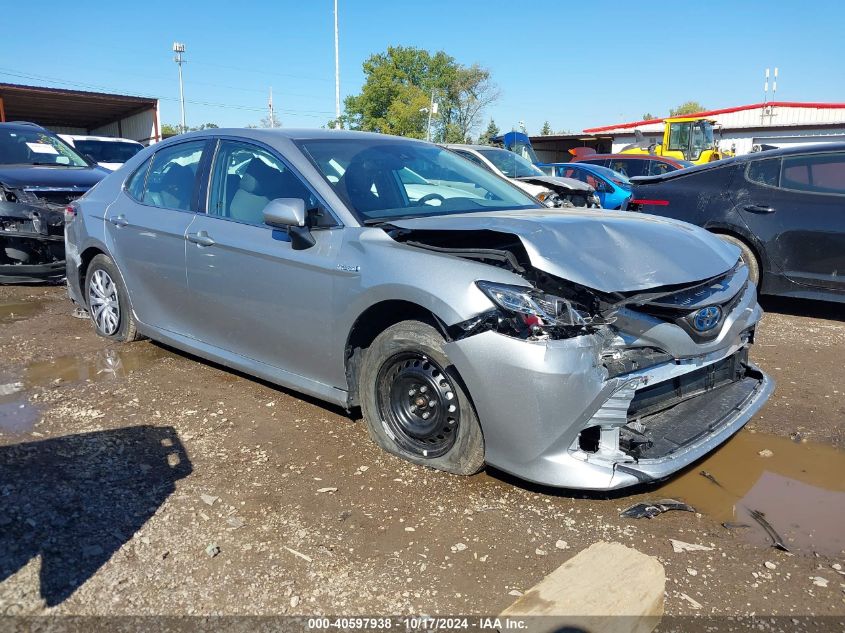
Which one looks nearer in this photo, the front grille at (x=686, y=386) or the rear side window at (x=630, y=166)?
the front grille at (x=686, y=386)

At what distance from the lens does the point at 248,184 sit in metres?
4.22

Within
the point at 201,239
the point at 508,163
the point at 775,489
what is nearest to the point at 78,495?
the point at 201,239

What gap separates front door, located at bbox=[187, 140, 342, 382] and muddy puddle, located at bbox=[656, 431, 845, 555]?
6.47 feet

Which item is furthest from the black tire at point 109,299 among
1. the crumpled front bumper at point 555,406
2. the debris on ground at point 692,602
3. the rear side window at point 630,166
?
the rear side window at point 630,166

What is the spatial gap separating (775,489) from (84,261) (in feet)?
16.8

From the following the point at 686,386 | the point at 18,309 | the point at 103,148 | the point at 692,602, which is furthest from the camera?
the point at 103,148

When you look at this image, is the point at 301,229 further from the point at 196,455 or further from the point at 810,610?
the point at 810,610

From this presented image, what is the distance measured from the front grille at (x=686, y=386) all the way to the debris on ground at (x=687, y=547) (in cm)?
54

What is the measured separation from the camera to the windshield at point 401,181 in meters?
3.87

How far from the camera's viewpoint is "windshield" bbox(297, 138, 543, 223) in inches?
152

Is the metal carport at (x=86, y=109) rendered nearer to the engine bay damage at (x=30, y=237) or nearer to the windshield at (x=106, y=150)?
the windshield at (x=106, y=150)

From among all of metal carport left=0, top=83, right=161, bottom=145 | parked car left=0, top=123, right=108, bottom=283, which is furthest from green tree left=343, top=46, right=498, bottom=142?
parked car left=0, top=123, right=108, bottom=283

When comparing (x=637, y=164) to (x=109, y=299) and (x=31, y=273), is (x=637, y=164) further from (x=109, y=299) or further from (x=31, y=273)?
(x=109, y=299)

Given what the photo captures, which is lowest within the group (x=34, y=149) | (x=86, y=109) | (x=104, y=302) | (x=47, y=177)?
(x=104, y=302)
